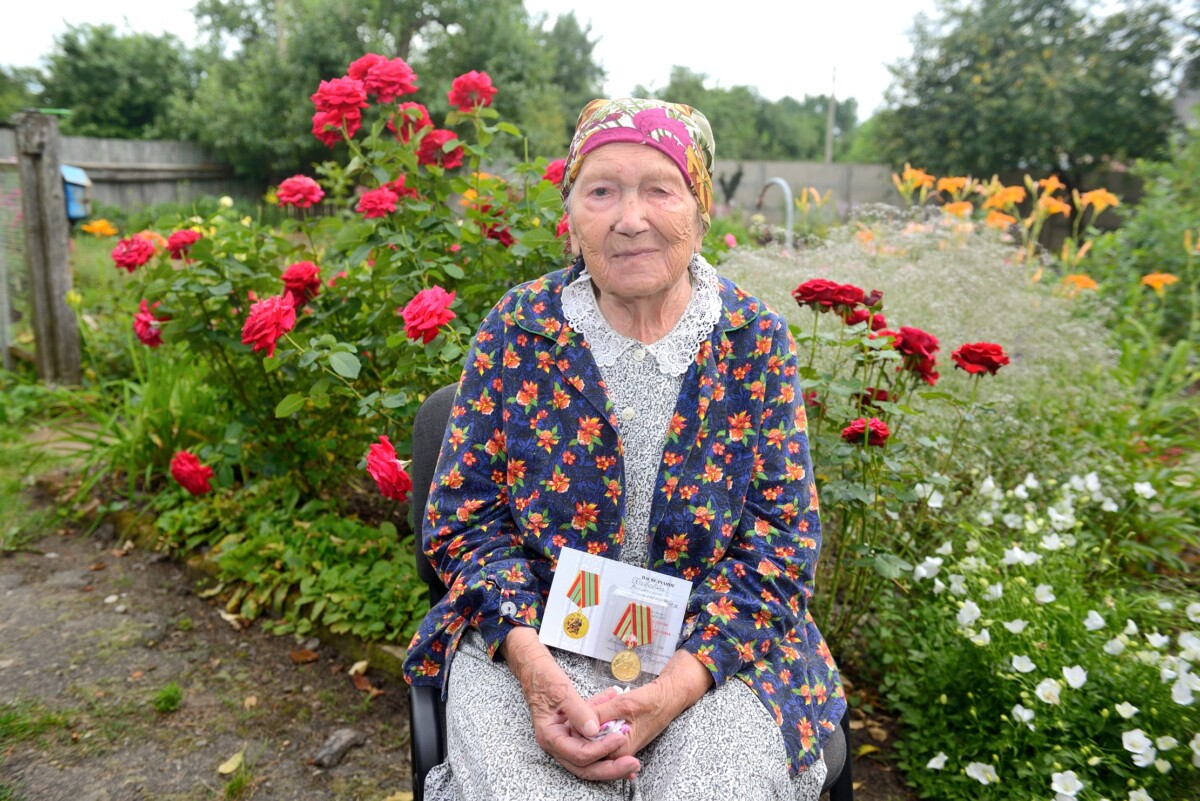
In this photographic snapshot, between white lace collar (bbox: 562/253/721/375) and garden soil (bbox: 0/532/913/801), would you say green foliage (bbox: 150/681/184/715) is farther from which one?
white lace collar (bbox: 562/253/721/375)

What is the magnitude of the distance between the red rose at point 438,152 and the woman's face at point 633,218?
1296 millimetres

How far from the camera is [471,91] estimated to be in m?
2.72

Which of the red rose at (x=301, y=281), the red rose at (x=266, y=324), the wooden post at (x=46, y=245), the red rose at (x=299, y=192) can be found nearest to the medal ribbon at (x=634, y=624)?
the red rose at (x=266, y=324)

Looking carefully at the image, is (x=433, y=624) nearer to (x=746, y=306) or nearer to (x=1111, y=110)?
(x=746, y=306)

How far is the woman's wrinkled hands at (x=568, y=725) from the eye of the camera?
1312 millimetres

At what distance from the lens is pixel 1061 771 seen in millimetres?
1868

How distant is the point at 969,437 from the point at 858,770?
1.23 metres

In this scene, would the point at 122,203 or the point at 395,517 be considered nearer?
the point at 395,517

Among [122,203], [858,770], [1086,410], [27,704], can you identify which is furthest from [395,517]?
[122,203]

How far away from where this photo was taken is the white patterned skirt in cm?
130

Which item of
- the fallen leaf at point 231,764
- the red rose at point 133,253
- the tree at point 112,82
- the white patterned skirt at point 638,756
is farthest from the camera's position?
the tree at point 112,82

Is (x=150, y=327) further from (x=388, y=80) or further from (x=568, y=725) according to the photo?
(x=568, y=725)

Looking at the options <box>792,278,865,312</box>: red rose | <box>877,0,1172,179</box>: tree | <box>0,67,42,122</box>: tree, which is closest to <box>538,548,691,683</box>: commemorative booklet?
<box>792,278,865,312</box>: red rose

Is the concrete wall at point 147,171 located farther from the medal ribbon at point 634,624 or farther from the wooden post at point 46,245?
the medal ribbon at point 634,624
